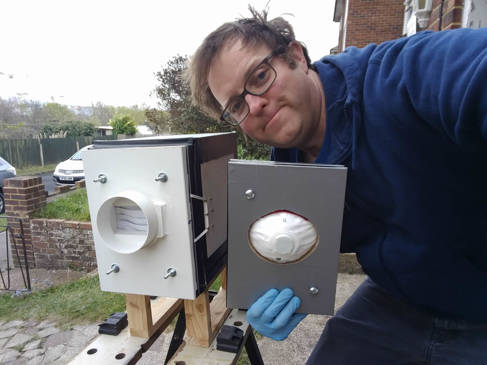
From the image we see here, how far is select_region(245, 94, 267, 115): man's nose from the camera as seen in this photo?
3.00 feet

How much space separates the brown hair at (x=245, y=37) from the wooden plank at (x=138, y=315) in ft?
2.40

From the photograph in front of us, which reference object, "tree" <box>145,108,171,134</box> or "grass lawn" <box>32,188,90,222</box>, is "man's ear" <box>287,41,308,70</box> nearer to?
"grass lawn" <box>32,188,90,222</box>

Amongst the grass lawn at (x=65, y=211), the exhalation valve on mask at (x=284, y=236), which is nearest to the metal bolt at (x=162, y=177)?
the exhalation valve on mask at (x=284, y=236)

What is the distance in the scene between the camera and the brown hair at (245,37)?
0.96 meters

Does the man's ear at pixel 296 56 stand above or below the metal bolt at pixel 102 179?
above

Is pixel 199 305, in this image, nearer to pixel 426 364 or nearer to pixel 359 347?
pixel 359 347

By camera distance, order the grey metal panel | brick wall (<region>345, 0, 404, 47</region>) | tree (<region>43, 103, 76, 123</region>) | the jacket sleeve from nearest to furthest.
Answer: the jacket sleeve
the grey metal panel
brick wall (<region>345, 0, 404, 47</region>)
tree (<region>43, 103, 76, 123</region>)

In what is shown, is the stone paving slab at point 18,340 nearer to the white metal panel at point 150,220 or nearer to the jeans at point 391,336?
the white metal panel at point 150,220

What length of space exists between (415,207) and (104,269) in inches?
34.7

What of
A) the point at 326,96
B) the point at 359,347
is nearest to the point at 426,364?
the point at 359,347

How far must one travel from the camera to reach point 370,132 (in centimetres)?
82

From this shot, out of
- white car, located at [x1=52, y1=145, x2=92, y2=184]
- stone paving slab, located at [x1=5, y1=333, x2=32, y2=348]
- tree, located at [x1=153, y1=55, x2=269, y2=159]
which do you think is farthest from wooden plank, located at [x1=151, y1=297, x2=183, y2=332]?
white car, located at [x1=52, y1=145, x2=92, y2=184]

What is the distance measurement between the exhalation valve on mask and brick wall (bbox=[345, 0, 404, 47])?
8.20m

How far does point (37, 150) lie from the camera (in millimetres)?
16547
